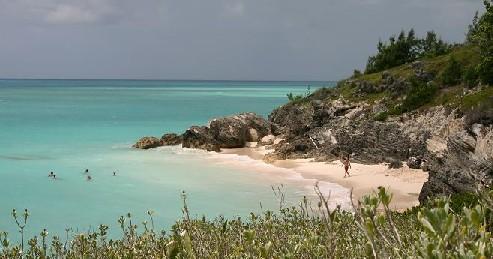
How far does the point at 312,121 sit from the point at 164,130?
85.6 feet

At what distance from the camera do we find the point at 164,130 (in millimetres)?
66312

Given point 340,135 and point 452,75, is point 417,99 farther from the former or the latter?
→ point 340,135

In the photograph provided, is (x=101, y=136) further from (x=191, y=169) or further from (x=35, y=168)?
(x=191, y=169)

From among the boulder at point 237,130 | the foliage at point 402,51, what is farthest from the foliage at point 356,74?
the boulder at point 237,130

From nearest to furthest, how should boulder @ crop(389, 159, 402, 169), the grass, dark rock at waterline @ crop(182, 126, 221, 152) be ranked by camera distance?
boulder @ crop(389, 159, 402, 169), the grass, dark rock at waterline @ crop(182, 126, 221, 152)

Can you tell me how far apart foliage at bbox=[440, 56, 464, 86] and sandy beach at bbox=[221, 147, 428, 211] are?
12.5 m

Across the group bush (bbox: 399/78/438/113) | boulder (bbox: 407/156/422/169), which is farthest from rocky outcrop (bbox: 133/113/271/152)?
boulder (bbox: 407/156/422/169)

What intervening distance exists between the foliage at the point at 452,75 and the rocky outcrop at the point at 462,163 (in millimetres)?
19316

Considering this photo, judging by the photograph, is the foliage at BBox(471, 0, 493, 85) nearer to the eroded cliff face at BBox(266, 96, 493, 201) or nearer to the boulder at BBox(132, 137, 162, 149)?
the eroded cliff face at BBox(266, 96, 493, 201)

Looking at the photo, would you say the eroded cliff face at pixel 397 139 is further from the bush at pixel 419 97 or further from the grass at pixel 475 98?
the bush at pixel 419 97

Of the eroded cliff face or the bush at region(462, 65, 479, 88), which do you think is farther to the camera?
the bush at region(462, 65, 479, 88)

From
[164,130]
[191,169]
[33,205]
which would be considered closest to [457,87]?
[191,169]

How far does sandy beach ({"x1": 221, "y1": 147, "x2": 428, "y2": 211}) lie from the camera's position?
26.5 metres

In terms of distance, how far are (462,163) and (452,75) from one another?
22.9 metres
